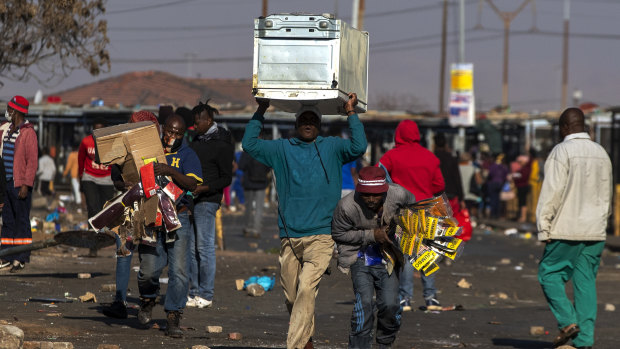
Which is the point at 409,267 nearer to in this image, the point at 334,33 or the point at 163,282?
the point at 163,282

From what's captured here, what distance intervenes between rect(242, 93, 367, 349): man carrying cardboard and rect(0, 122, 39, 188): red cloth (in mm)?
5308

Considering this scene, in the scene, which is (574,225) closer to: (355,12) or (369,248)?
(369,248)

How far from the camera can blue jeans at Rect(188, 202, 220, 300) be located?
34.5 feet

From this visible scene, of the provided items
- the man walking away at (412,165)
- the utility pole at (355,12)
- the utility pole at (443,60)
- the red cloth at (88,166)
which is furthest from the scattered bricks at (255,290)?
the utility pole at (443,60)

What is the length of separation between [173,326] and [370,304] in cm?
183

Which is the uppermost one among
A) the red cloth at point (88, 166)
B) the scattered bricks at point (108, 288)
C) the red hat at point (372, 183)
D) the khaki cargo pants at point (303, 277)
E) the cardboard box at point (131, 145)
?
the cardboard box at point (131, 145)

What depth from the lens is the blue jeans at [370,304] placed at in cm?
763

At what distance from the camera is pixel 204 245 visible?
10.6 meters

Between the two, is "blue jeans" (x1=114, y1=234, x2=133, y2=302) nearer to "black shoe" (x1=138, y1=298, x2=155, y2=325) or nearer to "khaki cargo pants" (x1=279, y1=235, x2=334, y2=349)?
"black shoe" (x1=138, y1=298, x2=155, y2=325)

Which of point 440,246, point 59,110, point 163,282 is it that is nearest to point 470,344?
point 440,246

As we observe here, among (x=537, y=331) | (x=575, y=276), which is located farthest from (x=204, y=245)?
(x=575, y=276)

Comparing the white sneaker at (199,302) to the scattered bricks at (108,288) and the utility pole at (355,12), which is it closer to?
the scattered bricks at (108,288)

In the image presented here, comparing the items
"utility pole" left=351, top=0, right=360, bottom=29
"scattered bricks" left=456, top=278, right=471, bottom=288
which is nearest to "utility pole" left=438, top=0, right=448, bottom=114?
"utility pole" left=351, top=0, right=360, bottom=29

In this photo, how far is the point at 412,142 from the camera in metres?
10.9
